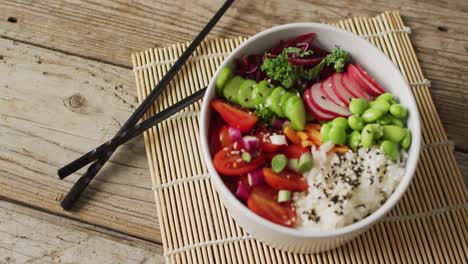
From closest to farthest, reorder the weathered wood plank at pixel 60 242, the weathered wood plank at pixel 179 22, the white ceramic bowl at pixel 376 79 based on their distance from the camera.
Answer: the white ceramic bowl at pixel 376 79
the weathered wood plank at pixel 60 242
the weathered wood plank at pixel 179 22

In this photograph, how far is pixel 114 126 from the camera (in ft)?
6.13

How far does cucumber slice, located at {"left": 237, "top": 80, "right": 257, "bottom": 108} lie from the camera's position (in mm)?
1561

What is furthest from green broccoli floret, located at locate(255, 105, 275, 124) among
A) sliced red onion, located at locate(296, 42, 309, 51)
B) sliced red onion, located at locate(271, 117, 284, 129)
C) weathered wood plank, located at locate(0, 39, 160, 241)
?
weathered wood plank, located at locate(0, 39, 160, 241)

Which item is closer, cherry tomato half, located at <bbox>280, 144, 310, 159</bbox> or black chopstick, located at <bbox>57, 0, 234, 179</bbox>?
cherry tomato half, located at <bbox>280, 144, 310, 159</bbox>

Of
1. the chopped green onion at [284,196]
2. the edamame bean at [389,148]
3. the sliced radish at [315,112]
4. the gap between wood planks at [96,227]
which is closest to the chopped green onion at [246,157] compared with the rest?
the chopped green onion at [284,196]

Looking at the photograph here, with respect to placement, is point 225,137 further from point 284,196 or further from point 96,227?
point 96,227

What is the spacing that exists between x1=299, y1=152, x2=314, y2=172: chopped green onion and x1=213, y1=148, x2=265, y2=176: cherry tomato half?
0.10 metres

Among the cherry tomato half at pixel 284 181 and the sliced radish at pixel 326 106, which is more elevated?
the sliced radish at pixel 326 106

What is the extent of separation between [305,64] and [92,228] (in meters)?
0.77

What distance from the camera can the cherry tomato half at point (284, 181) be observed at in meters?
1.47

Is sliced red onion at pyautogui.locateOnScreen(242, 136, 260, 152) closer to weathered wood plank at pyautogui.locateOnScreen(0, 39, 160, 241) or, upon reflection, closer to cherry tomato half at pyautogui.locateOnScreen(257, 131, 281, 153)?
cherry tomato half at pyautogui.locateOnScreen(257, 131, 281, 153)

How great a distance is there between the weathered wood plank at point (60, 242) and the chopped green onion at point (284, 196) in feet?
1.51

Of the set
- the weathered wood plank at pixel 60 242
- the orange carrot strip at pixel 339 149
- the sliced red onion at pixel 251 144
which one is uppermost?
the orange carrot strip at pixel 339 149

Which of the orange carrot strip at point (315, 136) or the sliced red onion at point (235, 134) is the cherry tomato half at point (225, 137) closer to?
the sliced red onion at point (235, 134)
